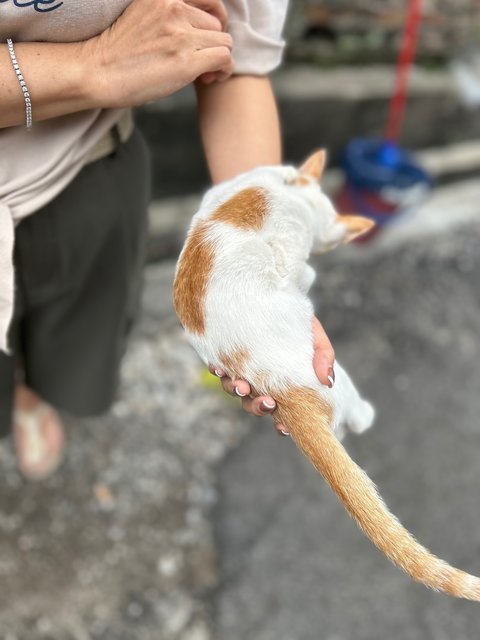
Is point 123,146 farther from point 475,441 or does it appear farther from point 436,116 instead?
point 436,116

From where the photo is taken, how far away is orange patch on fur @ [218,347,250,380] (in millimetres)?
847

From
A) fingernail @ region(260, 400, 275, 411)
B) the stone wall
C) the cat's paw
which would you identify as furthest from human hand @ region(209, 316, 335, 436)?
the stone wall

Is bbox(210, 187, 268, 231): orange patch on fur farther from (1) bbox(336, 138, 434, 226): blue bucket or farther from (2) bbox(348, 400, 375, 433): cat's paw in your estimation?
(1) bbox(336, 138, 434, 226): blue bucket

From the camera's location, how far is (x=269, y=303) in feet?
2.76

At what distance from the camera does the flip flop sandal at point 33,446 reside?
172 centimetres

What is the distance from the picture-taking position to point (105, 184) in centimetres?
106

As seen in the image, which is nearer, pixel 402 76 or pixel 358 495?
pixel 358 495

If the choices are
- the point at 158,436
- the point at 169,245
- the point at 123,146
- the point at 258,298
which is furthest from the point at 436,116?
the point at 258,298

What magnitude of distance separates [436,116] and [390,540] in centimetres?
242

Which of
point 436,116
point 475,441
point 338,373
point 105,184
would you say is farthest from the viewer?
point 436,116

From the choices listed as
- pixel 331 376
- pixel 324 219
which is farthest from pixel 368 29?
pixel 331 376

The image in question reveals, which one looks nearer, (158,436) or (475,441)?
A: (158,436)

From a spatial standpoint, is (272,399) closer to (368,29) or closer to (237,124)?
(237,124)

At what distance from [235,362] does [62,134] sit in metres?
0.43
